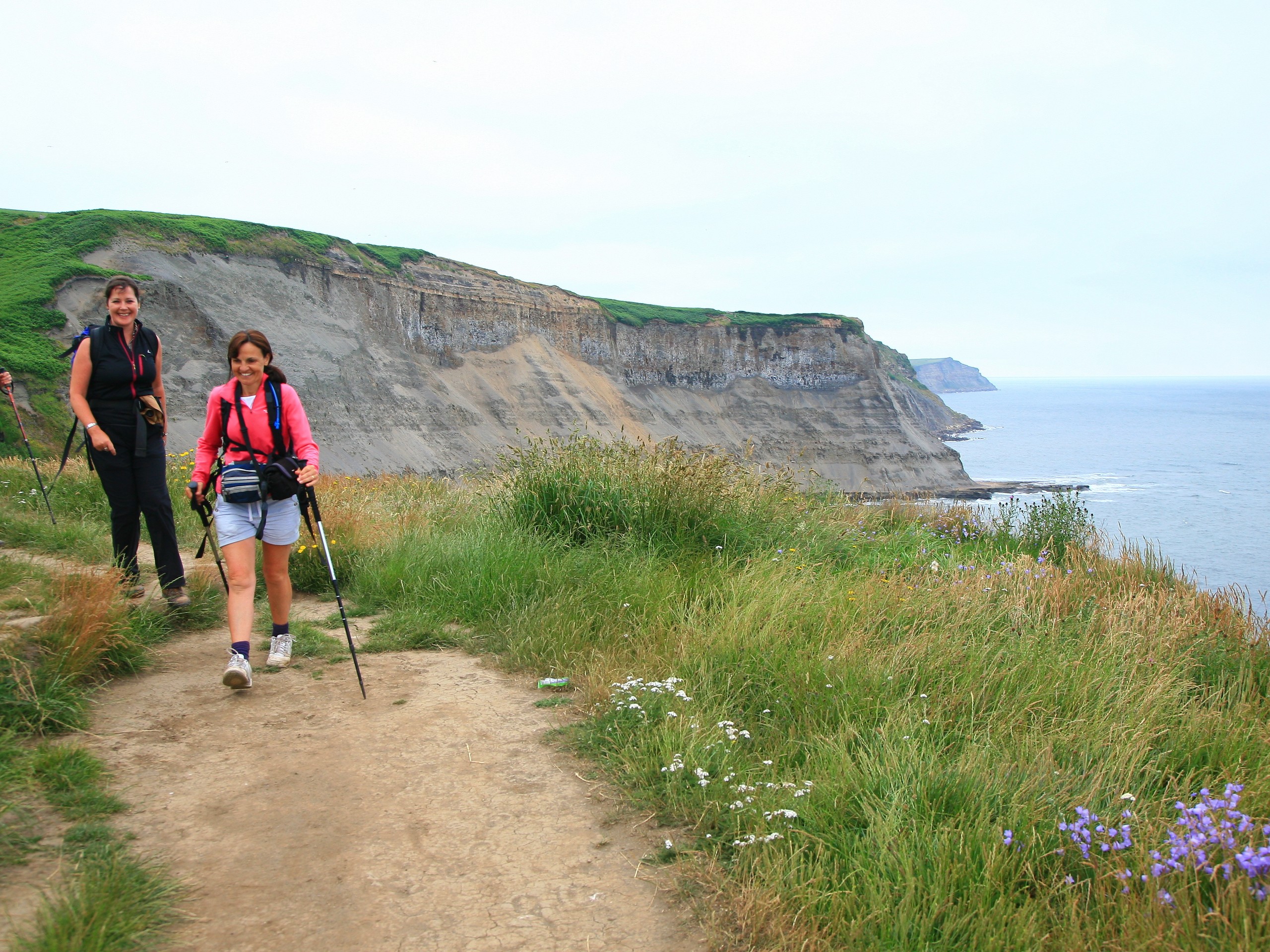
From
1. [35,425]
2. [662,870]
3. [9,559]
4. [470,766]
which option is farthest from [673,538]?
[35,425]

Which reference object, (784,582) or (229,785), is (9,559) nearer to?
(229,785)

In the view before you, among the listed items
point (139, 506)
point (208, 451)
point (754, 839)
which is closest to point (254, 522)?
point (208, 451)

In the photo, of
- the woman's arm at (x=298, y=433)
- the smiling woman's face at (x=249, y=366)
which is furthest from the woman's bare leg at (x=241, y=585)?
the smiling woman's face at (x=249, y=366)

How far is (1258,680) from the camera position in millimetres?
5141

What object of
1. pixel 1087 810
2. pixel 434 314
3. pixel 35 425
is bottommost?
pixel 35 425

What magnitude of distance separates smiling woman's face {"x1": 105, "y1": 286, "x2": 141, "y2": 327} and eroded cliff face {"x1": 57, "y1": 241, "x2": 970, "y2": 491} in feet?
74.8

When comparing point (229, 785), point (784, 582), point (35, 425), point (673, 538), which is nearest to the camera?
point (229, 785)

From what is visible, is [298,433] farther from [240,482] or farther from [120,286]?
[120,286]

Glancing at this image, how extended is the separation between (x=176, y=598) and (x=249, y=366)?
6.33 feet

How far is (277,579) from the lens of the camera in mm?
4859

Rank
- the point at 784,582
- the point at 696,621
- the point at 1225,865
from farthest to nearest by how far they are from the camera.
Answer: the point at 784,582 → the point at 696,621 → the point at 1225,865

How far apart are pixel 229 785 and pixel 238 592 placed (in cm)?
140

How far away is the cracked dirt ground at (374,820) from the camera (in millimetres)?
2539

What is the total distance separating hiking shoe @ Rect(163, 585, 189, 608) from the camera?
5395mm
